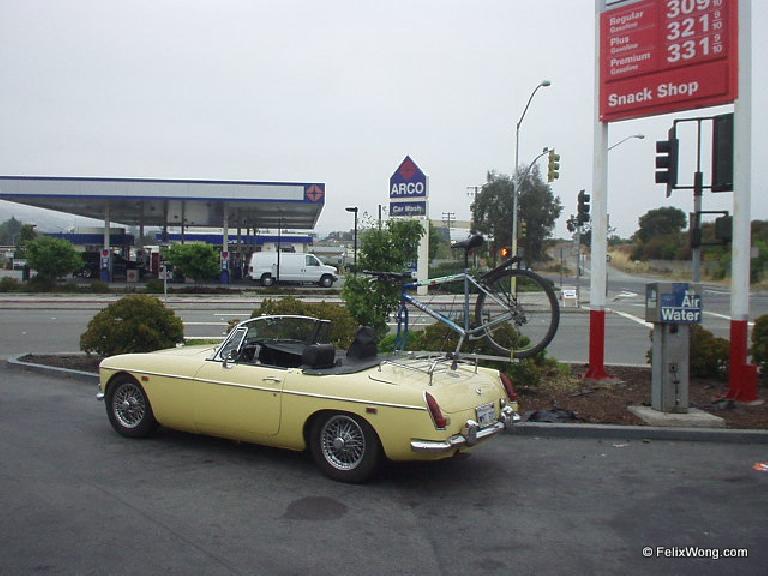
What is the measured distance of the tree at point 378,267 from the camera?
9281mm

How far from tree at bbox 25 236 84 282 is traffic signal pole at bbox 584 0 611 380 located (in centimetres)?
3239

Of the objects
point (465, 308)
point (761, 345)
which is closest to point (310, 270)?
point (761, 345)

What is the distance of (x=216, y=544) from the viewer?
4664mm

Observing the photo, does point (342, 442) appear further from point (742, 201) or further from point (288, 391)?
point (742, 201)

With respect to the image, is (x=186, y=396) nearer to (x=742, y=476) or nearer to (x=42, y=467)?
(x=42, y=467)

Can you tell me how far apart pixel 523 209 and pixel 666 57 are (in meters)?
50.9

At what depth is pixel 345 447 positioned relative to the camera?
5980 mm

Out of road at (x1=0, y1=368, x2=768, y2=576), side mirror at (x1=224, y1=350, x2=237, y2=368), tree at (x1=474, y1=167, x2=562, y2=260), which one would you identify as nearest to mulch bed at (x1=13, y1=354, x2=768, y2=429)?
road at (x1=0, y1=368, x2=768, y2=576)

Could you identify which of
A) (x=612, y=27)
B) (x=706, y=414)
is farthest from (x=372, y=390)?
(x=612, y=27)

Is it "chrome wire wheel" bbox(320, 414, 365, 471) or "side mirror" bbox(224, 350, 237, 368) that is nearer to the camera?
→ "chrome wire wheel" bbox(320, 414, 365, 471)

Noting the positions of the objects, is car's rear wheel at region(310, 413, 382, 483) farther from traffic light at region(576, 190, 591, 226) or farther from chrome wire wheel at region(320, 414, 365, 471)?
traffic light at region(576, 190, 591, 226)

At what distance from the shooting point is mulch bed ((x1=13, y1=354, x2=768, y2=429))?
8.27 meters

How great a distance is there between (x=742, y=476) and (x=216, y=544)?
14.8 feet

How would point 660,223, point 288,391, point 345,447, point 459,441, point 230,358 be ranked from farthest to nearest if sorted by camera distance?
point 660,223 < point 230,358 < point 288,391 < point 345,447 < point 459,441
